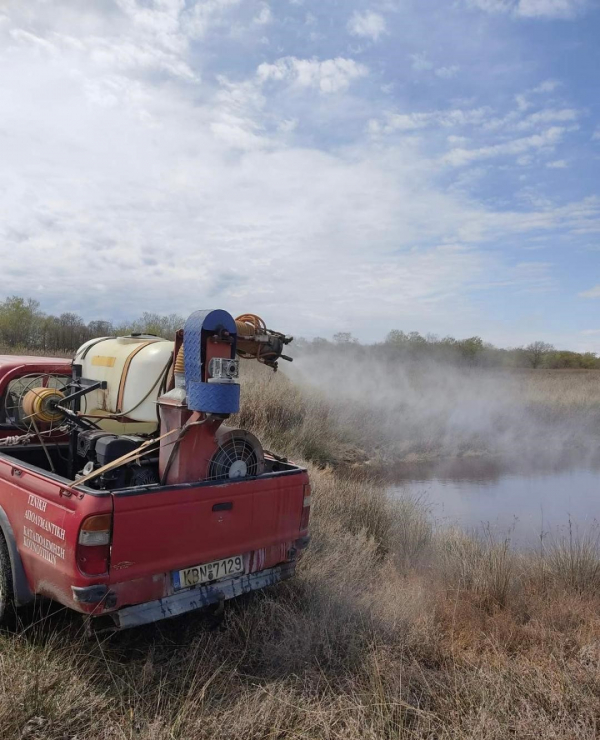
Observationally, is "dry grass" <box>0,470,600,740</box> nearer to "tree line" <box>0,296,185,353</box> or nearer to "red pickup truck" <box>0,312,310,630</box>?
"red pickup truck" <box>0,312,310,630</box>

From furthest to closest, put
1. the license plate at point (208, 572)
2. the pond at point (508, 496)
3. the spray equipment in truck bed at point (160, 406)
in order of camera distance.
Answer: the pond at point (508, 496) < the spray equipment in truck bed at point (160, 406) < the license plate at point (208, 572)

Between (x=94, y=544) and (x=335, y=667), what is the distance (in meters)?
1.68

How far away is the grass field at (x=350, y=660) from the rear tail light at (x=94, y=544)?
1.99 ft

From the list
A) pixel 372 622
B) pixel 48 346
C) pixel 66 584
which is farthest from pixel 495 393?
pixel 66 584

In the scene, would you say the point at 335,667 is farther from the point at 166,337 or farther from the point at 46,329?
the point at 46,329

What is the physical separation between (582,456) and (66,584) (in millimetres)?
19065

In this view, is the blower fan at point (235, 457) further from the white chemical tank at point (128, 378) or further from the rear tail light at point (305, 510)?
the white chemical tank at point (128, 378)

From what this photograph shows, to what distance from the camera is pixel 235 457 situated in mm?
3920

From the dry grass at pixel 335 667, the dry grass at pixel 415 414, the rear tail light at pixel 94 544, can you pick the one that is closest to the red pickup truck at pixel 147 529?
the rear tail light at pixel 94 544

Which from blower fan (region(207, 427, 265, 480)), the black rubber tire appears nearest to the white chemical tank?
blower fan (region(207, 427, 265, 480))

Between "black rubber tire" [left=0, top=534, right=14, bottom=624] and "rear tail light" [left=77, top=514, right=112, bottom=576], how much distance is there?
815 millimetres

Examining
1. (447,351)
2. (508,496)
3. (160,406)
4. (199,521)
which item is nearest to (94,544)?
(199,521)

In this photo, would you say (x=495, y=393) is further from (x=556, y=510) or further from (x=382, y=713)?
(x=382, y=713)

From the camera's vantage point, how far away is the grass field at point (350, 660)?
2.88 metres
